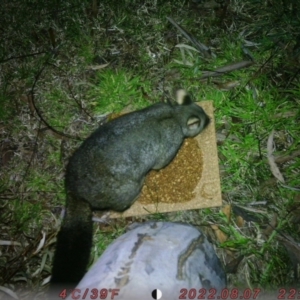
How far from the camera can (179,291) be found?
2.66 meters

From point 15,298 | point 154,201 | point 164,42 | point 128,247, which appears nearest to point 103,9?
point 164,42

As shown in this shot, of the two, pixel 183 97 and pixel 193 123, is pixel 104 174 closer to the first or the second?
pixel 193 123

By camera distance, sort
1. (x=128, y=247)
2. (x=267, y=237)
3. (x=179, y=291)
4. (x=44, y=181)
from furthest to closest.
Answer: (x=44, y=181) < (x=267, y=237) < (x=128, y=247) < (x=179, y=291)

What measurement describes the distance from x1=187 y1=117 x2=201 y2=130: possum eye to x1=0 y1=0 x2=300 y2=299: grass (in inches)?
12.7

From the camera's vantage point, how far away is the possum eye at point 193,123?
3.29 metres

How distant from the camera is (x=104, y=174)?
119 inches

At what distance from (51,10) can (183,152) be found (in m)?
1.81

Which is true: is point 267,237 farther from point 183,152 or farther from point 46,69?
point 46,69

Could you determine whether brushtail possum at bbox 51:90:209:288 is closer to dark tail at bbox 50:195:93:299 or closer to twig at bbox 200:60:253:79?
dark tail at bbox 50:195:93:299

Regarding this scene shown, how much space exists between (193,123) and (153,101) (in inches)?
20.9

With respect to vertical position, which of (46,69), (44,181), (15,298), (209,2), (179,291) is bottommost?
(15,298)

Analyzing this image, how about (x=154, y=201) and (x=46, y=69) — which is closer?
(x=154, y=201)

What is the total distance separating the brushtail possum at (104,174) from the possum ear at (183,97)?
288 mm

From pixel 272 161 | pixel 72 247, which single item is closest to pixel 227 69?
pixel 272 161
